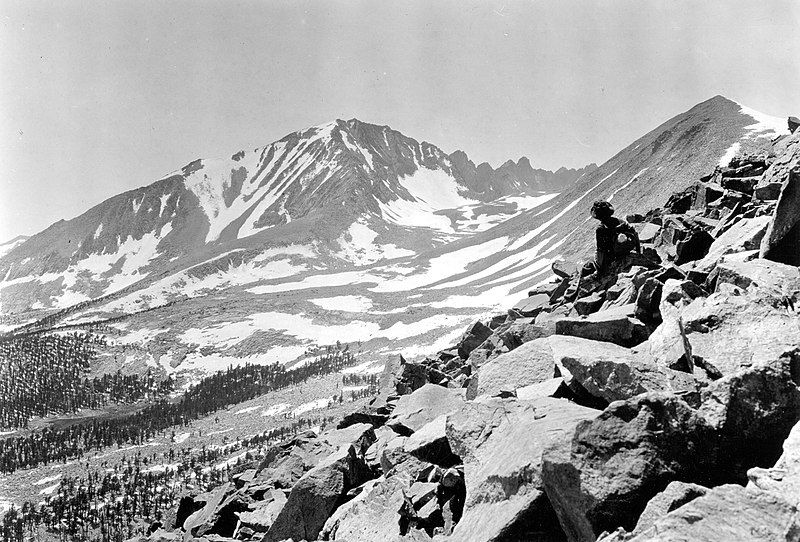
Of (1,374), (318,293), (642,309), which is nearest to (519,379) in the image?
(642,309)

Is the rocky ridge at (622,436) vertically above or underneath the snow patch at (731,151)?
underneath

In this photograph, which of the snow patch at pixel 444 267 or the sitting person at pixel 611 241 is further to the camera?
the snow patch at pixel 444 267

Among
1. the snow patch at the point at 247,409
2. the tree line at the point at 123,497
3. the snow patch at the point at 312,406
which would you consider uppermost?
the snow patch at the point at 247,409

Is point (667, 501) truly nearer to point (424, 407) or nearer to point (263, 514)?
point (424, 407)

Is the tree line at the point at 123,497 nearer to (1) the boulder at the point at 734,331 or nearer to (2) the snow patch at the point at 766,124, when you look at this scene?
(1) the boulder at the point at 734,331

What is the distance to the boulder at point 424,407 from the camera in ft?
39.8

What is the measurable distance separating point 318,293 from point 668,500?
166 metres

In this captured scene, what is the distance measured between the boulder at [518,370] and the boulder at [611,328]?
65 centimetres

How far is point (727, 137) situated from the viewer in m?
115

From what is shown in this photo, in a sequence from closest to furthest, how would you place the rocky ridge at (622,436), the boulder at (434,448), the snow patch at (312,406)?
the rocky ridge at (622,436) < the boulder at (434,448) < the snow patch at (312,406)

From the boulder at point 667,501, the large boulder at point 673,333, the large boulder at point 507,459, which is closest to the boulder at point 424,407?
the large boulder at point 507,459

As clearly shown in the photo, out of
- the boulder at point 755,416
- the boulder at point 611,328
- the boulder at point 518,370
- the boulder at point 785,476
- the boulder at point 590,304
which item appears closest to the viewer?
the boulder at point 785,476

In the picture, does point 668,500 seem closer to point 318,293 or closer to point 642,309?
point 642,309

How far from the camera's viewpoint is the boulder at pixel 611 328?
912 centimetres
